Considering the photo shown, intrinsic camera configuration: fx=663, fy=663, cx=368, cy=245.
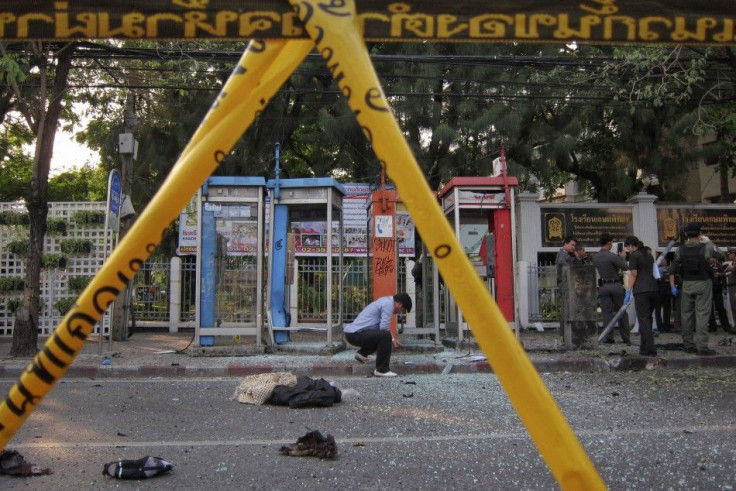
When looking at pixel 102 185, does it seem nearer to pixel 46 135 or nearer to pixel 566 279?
pixel 46 135

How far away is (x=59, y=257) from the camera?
13.8 metres

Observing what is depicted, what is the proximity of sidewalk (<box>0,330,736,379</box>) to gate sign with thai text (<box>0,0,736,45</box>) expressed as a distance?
23.8ft

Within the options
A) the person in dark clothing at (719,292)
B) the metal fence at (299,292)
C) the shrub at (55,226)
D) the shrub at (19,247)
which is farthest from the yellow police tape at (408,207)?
the metal fence at (299,292)

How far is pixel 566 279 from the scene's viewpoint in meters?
10.8

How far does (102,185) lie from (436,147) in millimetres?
15823

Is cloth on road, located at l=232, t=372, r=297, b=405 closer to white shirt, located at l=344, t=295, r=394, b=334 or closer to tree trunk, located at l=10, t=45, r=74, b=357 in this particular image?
white shirt, located at l=344, t=295, r=394, b=334

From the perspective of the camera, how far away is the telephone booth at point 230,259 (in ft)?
37.3

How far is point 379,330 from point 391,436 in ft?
11.5

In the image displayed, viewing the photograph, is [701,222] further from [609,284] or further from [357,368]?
[357,368]

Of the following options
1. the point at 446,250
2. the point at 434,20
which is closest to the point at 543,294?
the point at 434,20

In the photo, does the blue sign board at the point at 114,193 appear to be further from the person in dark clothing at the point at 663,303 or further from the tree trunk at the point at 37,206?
the person in dark clothing at the point at 663,303

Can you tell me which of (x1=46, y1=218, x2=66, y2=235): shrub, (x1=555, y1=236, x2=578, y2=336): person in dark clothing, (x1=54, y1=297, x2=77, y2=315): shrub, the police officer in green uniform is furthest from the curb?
(x1=46, y1=218, x2=66, y2=235): shrub

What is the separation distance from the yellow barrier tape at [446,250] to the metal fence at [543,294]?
536 inches

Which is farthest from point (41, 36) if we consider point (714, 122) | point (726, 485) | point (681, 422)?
point (714, 122)
